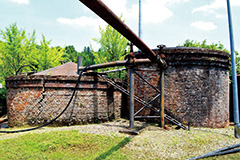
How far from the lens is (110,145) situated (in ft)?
16.3

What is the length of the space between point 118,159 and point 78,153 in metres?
1.11

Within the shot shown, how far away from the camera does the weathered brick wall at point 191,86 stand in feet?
25.2

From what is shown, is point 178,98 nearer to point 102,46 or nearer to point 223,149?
point 223,149

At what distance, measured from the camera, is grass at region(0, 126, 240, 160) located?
4.48 m

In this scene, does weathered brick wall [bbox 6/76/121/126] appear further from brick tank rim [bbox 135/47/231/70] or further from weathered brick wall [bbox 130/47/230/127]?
brick tank rim [bbox 135/47/231/70]

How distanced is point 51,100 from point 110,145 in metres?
3.66

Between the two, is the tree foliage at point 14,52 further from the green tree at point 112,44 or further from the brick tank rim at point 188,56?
the brick tank rim at point 188,56

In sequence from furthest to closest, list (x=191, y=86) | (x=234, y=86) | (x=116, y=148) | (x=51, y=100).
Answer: (x=191, y=86) → (x=51, y=100) → (x=234, y=86) → (x=116, y=148)

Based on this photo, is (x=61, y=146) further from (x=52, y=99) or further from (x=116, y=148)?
(x=52, y=99)

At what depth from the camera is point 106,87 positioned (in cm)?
827

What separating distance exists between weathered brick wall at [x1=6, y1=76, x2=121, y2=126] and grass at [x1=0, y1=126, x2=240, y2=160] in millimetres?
1599

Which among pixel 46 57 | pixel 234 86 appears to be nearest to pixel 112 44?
pixel 46 57

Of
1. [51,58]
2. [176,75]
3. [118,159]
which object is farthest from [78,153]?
[51,58]

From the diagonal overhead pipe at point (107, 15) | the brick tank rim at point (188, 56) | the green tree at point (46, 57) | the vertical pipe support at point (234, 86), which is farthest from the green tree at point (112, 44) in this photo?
the diagonal overhead pipe at point (107, 15)
